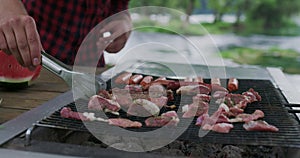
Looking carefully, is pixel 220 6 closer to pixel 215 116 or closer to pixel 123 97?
pixel 123 97

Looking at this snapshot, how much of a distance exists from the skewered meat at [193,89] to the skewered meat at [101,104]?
310 mm

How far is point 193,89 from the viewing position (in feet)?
5.52

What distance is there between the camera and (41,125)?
1.25m

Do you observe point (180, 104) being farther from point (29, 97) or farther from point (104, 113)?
point (29, 97)

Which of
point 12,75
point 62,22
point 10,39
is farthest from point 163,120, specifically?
point 62,22

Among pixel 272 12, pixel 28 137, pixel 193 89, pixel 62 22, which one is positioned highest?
pixel 272 12

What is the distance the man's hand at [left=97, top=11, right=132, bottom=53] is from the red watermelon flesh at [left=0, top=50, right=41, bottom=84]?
438 mm

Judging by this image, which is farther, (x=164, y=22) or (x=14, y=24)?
(x=164, y=22)

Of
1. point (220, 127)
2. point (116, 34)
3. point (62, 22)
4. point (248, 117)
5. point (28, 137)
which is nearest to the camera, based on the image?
point (28, 137)

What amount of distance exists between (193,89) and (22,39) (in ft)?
2.13

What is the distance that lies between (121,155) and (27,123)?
368 millimetres

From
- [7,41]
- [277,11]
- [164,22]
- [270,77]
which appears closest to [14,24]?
[7,41]

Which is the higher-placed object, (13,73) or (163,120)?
(13,73)

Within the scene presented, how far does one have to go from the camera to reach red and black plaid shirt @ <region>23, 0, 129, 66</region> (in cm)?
236
